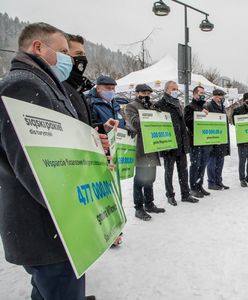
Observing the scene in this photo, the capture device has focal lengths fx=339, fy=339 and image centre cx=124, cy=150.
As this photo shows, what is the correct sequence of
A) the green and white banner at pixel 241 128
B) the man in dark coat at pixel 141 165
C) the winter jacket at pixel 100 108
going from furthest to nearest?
the green and white banner at pixel 241 128
the man in dark coat at pixel 141 165
the winter jacket at pixel 100 108

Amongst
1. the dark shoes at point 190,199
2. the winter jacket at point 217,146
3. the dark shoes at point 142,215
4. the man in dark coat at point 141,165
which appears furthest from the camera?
the winter jacket at point 217,146

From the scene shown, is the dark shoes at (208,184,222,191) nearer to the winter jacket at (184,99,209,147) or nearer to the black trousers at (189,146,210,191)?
the black trousers at (189,146,210,191)

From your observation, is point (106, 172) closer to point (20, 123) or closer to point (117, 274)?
point (20, 123)

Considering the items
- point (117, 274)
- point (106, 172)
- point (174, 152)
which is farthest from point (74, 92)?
point (174, 152)

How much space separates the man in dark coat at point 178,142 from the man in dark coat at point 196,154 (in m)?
0.49

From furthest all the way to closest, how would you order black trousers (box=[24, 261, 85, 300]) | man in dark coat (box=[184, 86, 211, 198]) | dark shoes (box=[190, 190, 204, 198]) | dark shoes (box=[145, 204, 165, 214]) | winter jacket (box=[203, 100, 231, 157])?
winter jacket (box=[203, 100, 231, 157])
man in dark coat (box=[184, 86, 211, 198])
dark shoes (box=[190, 190, 204, 198])
dark shoes (box=[145, 204, 165, 214])
black trousers (box=[24, 261, 85, 300])

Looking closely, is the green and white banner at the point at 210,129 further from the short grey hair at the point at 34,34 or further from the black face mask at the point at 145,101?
the short grey hair at the point at 34,34

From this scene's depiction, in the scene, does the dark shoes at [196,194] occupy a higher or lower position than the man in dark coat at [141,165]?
lower

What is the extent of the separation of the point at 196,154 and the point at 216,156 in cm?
69

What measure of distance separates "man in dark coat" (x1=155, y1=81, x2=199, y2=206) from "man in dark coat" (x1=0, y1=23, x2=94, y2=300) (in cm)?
419

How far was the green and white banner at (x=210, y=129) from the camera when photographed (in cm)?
637

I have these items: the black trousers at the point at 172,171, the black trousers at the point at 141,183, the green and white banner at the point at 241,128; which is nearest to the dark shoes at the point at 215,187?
the green and white banner at the point at 241,128

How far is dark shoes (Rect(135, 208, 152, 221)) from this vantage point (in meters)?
4.91

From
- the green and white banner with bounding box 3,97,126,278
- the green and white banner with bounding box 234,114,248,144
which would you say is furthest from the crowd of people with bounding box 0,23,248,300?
the green and white banner with bounding box 234,114,248,144
